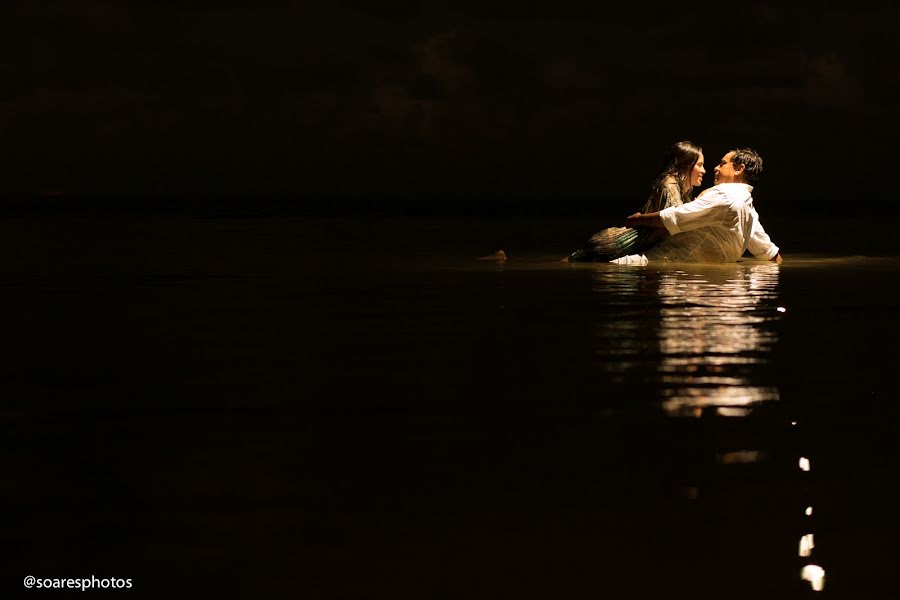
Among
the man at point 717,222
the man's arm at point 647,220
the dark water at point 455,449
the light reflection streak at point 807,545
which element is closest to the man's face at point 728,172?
the man at point 717,222

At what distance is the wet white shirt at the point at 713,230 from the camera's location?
17.0 meters

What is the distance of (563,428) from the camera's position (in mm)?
6328

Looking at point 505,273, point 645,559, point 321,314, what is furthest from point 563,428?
point 505,273

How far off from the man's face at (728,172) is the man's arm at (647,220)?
92 centimetres

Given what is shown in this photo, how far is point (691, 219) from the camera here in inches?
674

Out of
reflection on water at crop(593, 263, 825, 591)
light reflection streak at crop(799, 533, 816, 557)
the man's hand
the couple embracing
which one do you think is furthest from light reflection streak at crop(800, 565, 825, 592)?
the man's hand

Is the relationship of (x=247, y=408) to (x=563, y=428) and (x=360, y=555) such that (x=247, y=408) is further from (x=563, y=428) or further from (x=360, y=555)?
(x=360, y=555)

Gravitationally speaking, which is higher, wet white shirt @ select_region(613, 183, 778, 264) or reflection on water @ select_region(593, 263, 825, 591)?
wet white shirt @ select_region(613, 183, 778, 264)

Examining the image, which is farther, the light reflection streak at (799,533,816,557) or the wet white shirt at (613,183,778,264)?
the wet white shirt at (613,183,778,264)

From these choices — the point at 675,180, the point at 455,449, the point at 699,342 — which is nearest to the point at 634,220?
the point at 675,180

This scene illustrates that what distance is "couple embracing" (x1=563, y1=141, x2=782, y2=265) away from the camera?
17.0 m

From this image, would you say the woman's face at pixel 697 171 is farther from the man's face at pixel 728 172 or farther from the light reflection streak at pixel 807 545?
the light reflection streak at pixel 807 545

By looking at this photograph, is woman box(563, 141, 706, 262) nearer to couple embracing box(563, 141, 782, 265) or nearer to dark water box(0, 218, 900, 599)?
couple embracing box(563, 141, 782, 265)

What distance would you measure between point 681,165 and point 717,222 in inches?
34.3
